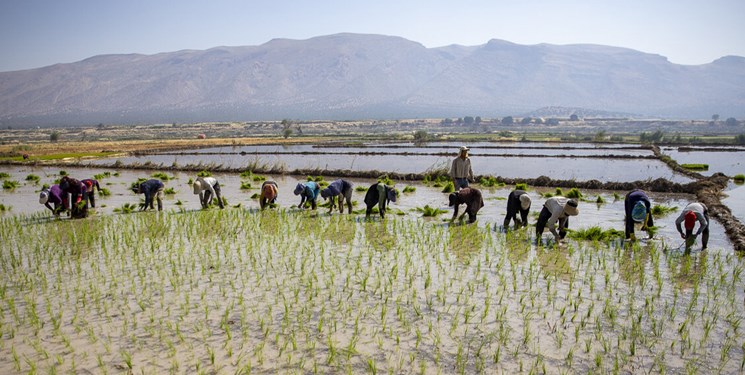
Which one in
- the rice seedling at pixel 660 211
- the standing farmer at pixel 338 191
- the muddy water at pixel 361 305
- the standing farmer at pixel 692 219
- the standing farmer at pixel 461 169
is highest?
the standing farmer at pixel 461 169

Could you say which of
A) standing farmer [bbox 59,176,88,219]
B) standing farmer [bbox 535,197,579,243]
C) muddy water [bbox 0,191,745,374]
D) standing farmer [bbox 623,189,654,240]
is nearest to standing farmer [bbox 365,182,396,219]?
muddy water [bbox 0,191,745,374]

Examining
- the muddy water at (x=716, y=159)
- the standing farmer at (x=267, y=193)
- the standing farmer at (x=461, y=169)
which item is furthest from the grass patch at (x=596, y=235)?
the muddy water at (x=716, y=159)

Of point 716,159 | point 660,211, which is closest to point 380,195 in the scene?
point 660,211

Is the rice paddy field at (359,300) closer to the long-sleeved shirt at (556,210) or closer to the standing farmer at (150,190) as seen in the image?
the long-sleeved shirt at (556,210)

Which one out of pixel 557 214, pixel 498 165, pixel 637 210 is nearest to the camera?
pixel 637 210

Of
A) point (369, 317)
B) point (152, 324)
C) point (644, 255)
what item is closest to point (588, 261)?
point (644, 255)

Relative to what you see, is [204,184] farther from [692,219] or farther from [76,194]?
[692,219]

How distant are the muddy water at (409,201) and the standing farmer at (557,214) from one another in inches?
65.8

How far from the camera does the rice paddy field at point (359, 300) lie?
525 cm

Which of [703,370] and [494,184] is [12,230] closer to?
[703,370]

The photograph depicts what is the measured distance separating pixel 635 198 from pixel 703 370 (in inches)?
205

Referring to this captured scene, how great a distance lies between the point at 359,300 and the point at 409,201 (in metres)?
9.26

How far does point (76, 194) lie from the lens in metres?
12.8

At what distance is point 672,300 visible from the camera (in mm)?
6781
